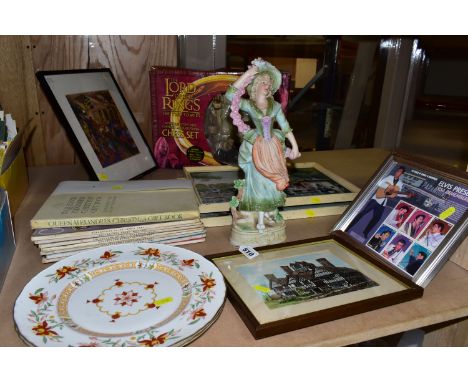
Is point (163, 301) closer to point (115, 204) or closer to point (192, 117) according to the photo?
point (115, 204)

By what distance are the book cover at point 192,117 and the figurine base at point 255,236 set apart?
0.46 metres

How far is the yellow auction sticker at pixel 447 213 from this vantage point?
717 mm

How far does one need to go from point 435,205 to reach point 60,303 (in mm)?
656

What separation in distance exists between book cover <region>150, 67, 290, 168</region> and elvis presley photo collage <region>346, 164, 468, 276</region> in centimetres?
51

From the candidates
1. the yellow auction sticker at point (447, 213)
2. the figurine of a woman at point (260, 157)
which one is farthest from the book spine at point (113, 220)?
the yellow auction sticker at point (447, 213)

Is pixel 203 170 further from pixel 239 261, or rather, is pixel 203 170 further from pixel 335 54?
pixel 335 54

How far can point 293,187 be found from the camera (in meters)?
1.02

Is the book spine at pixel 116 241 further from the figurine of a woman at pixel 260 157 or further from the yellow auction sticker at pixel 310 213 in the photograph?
the yellow auction sticker at pixel 310 213

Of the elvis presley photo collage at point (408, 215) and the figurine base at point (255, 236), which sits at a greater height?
the elvis presley photo collage at point (408, 215)

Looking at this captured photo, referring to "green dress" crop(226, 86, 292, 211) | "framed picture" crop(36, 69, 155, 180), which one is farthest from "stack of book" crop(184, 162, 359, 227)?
"framed picture" crop(36, 69, 155, 180)

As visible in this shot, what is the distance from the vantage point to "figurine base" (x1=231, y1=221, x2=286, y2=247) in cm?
83

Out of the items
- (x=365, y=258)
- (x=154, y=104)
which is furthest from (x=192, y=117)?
(x=365, y=258)

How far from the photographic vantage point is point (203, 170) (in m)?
1.14

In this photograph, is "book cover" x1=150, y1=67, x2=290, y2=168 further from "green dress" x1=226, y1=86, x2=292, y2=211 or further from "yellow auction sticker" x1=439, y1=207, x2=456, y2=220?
"yellow auction sticker" x1=439, y1=207, x2=456, y2=220
